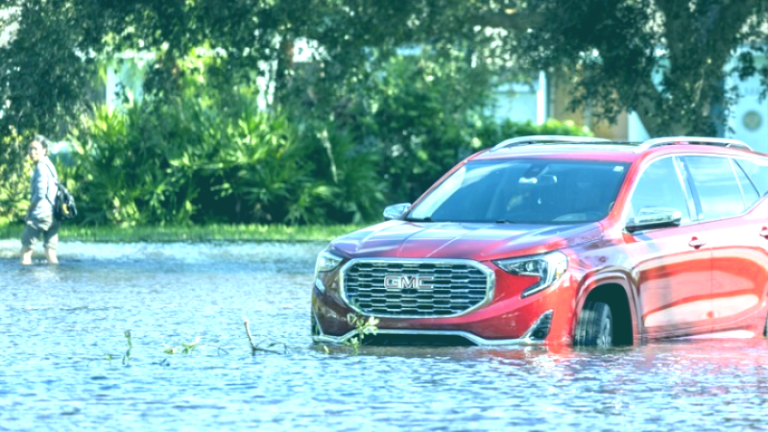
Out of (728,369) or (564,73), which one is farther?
(564,73)

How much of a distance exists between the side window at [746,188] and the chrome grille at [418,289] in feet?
9.21

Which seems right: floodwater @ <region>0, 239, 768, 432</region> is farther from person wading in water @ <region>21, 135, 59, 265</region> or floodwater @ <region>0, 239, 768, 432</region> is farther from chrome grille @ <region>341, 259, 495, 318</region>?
person wading in water @ <region>21, 135, 59, 265</region>

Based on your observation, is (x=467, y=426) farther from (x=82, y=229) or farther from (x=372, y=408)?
(x=82, y=229)

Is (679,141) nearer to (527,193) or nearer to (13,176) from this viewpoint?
(527,193)

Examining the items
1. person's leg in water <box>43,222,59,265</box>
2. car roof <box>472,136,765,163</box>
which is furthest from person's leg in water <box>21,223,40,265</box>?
car roof <box>472,136,765,163</box>

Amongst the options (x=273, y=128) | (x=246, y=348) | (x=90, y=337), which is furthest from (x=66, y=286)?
(x=273, y=128)

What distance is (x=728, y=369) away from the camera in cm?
1136

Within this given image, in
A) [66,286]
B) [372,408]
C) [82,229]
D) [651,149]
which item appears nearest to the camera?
[372,408]

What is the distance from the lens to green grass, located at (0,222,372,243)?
25.9 metres

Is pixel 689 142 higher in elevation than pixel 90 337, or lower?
higher

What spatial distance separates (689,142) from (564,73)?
1578 centimetres

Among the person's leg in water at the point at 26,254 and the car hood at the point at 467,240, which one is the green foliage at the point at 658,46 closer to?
the person's leg in water at the point at 26,254

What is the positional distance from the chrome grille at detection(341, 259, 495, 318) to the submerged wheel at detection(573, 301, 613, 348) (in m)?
0.67

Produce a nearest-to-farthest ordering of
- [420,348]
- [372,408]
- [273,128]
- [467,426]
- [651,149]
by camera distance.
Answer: [467,426], [372,408], [420,348], [651,149], [273,128]
